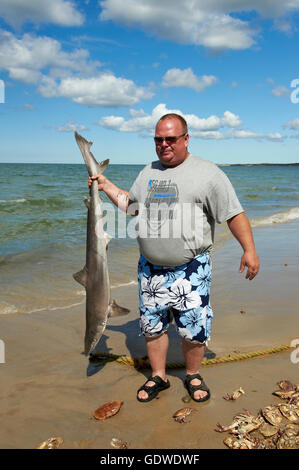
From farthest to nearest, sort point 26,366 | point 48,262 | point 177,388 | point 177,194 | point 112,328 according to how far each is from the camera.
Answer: point 48,262, point 112,328, point 26,366, point 177,388, point 177,194

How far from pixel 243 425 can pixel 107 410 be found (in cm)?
116

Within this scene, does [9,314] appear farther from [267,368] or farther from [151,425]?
[267,368]

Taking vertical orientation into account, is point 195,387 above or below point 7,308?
above

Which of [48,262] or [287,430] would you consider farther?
[48,262]

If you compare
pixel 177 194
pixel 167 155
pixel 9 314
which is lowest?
pixel 9 314

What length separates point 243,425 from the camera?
9.60ft

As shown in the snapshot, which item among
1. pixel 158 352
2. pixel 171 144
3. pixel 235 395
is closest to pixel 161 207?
pixel 171 144

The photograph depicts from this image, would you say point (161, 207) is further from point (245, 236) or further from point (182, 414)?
point (182, 414)

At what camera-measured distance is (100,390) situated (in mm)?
3707

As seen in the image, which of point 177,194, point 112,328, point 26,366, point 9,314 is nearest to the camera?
point 177,194

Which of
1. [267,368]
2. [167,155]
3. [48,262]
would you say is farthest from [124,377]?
[48,262]

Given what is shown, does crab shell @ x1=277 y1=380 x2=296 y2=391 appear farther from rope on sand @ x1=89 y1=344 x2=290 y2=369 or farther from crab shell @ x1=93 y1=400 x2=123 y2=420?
crab shell @ x1=93 y1=400 x2=123 y2=420

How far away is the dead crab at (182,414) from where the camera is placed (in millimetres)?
3124
